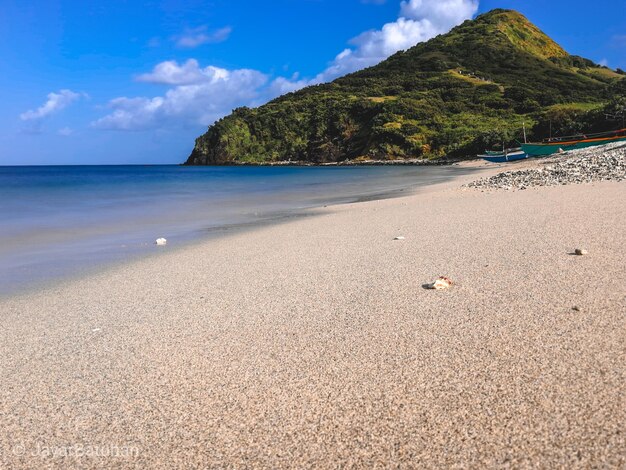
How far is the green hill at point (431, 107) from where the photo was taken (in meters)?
68.8

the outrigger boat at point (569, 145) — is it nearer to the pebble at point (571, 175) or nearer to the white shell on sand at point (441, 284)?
the pebble at point (571, 175)

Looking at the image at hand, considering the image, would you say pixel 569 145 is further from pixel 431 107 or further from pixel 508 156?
pixel 431 107

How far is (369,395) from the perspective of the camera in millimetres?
2459

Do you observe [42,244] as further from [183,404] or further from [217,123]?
[217,123]

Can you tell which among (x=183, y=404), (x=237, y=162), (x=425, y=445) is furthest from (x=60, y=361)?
(x=237, y=162)

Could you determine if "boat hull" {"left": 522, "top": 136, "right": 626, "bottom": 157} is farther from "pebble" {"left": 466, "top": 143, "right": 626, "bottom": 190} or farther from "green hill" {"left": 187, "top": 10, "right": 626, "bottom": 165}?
"pebble" {"left": 466, "top": 143, "right": 626, "bottom": 190}

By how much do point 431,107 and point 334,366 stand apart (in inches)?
3382

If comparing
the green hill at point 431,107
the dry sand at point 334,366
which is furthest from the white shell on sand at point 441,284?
the green hill at point 431,107

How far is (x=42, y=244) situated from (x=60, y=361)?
23.6ft

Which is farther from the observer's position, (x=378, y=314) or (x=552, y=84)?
(x=552, y=84)

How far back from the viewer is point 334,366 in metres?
2.83

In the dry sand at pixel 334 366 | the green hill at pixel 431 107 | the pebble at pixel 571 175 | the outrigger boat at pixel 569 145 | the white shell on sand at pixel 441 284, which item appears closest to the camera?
the dry sand at pixel 334 366

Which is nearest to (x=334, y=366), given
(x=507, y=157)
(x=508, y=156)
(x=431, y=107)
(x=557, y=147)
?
(x=557, y=147)

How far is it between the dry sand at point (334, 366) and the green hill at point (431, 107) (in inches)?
2117
